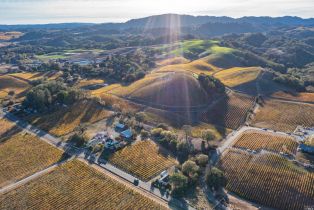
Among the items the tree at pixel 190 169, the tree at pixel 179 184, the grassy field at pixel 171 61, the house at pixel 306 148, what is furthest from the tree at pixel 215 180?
the grassy field at pixel 171 61

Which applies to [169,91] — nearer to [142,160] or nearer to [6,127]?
[142,160]

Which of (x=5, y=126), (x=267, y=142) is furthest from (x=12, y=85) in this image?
(x=267, y=142)

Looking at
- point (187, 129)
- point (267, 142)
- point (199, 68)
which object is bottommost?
point (199, 68)

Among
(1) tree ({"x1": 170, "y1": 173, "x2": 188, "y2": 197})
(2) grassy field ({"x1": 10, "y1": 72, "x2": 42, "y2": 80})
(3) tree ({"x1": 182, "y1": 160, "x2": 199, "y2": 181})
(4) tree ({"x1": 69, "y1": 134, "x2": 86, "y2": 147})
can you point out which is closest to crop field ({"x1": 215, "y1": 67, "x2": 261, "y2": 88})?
(3) tree ({"x1": 182, "y1": 160, "x2": 199, "y2": 181})

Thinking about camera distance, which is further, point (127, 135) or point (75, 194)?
point (127, 135)

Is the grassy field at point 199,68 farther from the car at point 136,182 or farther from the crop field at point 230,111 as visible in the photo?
the car at point 136,182
